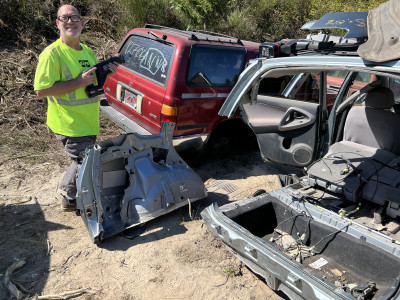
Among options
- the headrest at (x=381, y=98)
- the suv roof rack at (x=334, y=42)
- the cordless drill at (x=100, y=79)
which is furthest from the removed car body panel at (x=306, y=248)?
the cordless drill at (x=100, y=79)

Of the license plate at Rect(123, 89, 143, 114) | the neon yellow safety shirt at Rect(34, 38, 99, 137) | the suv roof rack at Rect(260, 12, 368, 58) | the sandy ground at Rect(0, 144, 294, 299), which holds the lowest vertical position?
the sandy ground at Rect(0, 144, 294, 299)

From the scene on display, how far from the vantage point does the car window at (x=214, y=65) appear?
15.9 feet

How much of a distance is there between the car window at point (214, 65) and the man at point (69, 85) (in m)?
1.32

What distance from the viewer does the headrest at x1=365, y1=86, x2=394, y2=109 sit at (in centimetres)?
365

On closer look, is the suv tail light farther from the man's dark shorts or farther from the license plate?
the man's dark shorts

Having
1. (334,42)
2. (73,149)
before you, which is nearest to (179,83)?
(73,149)

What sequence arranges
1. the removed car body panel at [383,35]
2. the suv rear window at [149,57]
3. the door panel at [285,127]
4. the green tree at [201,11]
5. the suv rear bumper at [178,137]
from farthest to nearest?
the green tree at [201,11] < the suv rear bumper at [178,137] < the suv rear window at [149,57] < the door panel at [285,127] < the removed car body panel at [383,35]

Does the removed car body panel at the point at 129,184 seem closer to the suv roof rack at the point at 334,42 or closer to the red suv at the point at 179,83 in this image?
the red suv at the point at 179,83

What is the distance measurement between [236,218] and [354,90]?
6.96 feet

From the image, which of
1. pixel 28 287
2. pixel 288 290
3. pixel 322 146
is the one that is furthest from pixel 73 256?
pixel 322 146

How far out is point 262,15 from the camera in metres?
13.1

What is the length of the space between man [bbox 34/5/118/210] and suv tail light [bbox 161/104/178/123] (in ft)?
3.21

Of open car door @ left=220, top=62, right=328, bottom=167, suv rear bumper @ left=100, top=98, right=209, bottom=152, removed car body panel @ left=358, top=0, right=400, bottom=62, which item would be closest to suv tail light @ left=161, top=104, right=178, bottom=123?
suv rear bumper @ left=100, top=98, right=209, bottom=152

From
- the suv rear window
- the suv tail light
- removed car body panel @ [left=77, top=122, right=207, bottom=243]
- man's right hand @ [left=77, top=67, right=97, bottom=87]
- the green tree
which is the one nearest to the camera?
removed car body panel @ [left=77, top=122, right=207, bottom=243]
